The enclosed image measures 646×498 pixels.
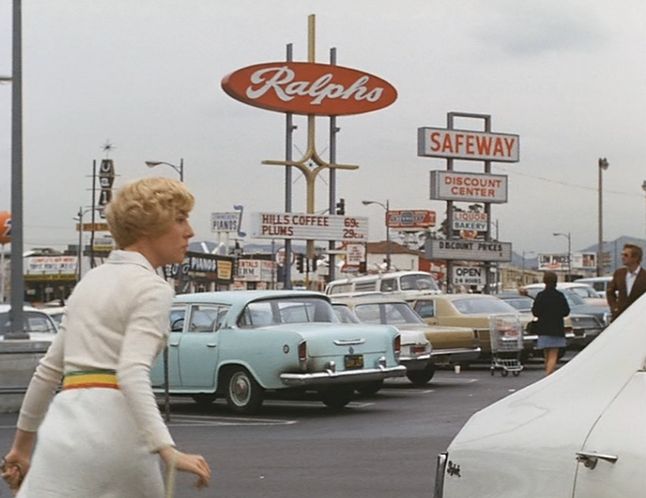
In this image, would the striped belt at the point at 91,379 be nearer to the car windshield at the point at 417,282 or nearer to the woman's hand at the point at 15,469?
the woman's hand at the point at 15,469

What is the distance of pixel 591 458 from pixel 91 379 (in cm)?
155

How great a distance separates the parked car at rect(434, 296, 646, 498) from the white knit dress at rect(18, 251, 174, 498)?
972mm

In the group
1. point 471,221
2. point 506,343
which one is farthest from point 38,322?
point 471,221

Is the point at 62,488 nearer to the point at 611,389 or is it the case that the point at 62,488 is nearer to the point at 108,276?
the point at 108,276

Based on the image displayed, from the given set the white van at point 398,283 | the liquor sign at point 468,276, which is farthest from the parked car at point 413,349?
the liquor sign at point 468,276

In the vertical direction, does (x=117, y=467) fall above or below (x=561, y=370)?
below

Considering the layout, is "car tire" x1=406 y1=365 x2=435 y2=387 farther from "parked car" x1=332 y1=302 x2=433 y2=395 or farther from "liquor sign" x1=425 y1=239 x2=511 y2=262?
"liquor sign" x1=425 y1=239 x2=511 y2=262

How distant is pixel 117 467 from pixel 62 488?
0.19m

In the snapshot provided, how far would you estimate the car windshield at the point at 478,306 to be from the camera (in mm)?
25688

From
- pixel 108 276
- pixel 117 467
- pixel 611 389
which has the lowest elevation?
pixel 117 467

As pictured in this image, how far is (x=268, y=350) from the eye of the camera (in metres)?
15.9

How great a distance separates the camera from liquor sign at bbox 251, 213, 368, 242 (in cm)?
4431

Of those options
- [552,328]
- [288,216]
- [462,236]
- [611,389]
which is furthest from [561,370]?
[462,236]

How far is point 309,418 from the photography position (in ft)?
52.5
